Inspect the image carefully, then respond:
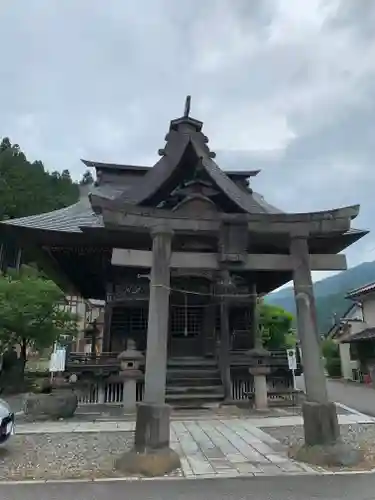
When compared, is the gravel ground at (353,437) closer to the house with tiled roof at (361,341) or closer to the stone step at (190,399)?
the stone step at (190,399)

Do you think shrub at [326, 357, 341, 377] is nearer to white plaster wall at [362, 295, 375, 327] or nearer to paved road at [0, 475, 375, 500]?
white plaster wall at [362, 295, 375, 327]

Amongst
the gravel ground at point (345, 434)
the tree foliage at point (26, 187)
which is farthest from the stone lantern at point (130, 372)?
the tree foliage at point (26, 187)

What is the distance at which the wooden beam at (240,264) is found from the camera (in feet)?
20.5

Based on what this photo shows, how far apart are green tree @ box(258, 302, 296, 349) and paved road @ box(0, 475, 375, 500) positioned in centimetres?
2357

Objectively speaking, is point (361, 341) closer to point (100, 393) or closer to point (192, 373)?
point (192, 373)

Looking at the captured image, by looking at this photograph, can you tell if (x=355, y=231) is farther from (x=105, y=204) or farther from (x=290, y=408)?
(x=105, y=204)

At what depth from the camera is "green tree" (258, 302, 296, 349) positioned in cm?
2861

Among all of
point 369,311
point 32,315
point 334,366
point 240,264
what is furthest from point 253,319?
point 334,366

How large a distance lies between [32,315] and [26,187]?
20707 mm

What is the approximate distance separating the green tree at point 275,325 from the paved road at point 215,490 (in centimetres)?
2357

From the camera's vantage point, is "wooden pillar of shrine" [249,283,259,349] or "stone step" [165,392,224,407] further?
"wooden pillar of shrine" [249,283,259,349]

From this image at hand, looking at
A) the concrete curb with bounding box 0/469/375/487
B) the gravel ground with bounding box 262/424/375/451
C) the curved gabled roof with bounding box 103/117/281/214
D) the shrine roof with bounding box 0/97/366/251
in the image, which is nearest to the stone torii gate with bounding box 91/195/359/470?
the concrete curb with bounding box 0/469/375/487

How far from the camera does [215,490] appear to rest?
4402 millimetres

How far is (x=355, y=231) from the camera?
1216 centimetres
